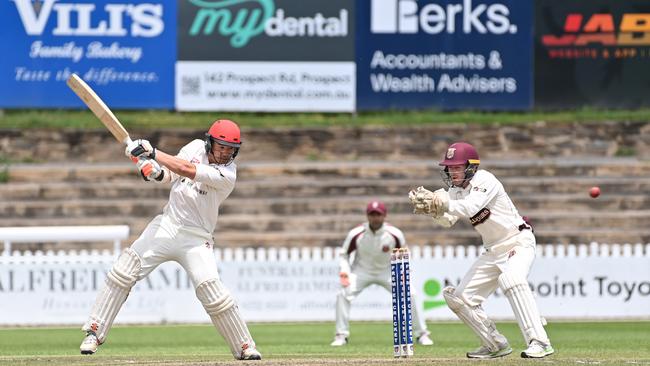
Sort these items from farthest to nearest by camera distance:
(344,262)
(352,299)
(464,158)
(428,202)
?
(352,299) < (344,262) < (464,158) < (428,202)

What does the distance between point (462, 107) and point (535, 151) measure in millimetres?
1570

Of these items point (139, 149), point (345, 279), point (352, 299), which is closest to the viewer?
point (139, 149)

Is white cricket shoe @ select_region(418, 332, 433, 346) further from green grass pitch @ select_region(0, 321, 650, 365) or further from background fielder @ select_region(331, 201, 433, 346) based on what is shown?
background fielder @ select_region(331, 201, 433, 346)

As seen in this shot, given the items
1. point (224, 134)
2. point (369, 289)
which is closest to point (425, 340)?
point (369, 289)

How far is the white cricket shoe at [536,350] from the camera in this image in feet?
32.7

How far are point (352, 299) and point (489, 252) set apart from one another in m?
4.64

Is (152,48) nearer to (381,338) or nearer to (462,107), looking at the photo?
(462,107)

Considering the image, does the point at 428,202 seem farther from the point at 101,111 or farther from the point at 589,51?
the point at 589,51

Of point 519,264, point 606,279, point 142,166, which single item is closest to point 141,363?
point 142,166

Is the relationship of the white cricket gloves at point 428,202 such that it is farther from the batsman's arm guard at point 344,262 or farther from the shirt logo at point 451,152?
the batsman's arm guard at point 344,262

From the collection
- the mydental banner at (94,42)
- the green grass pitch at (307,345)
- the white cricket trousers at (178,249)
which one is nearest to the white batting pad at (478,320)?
the green grass pitch at (307,345)

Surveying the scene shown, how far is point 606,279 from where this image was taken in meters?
18.7

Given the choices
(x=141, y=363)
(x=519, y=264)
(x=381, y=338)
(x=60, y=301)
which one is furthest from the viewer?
(x=60, y=301)

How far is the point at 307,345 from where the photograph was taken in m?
14.3
